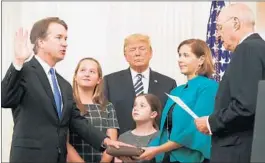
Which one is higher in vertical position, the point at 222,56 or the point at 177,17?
the point at 177,17

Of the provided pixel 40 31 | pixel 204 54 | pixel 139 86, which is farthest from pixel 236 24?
pixel 139 86

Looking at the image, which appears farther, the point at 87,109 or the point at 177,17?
the point at 177,17

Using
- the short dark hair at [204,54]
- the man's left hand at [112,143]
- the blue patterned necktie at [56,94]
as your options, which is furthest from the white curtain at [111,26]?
the blue patterned necktie at [56,94]

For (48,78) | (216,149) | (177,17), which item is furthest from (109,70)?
(216,149)

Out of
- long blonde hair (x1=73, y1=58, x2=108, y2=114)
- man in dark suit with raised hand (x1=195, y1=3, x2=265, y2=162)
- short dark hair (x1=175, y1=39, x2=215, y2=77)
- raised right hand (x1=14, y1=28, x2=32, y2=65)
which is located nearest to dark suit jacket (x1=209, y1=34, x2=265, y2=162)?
man in dark suit with raised hand (x1=195, y1=3, x2=265, y2=162)

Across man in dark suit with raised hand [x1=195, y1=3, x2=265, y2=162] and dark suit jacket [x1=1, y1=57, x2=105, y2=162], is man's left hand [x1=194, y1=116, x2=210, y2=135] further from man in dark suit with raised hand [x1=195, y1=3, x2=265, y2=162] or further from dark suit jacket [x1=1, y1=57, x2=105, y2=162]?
dark suit jacket [x1=1, y1=57, x2=105, y2=162]

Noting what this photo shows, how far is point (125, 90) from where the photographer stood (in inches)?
165

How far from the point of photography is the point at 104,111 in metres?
4.02

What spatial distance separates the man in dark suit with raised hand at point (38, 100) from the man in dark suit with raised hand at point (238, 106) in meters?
0.90

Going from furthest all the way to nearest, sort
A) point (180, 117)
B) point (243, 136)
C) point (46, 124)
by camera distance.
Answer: point (180, 117), point (46, 124), point (243, 136)

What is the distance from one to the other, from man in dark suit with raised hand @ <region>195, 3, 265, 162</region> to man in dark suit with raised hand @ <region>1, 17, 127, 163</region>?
0.90 metres

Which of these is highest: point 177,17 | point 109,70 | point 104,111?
point 177,17

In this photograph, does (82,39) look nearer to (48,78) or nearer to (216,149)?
(48,78)

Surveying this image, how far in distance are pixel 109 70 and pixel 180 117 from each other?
3.17ft
